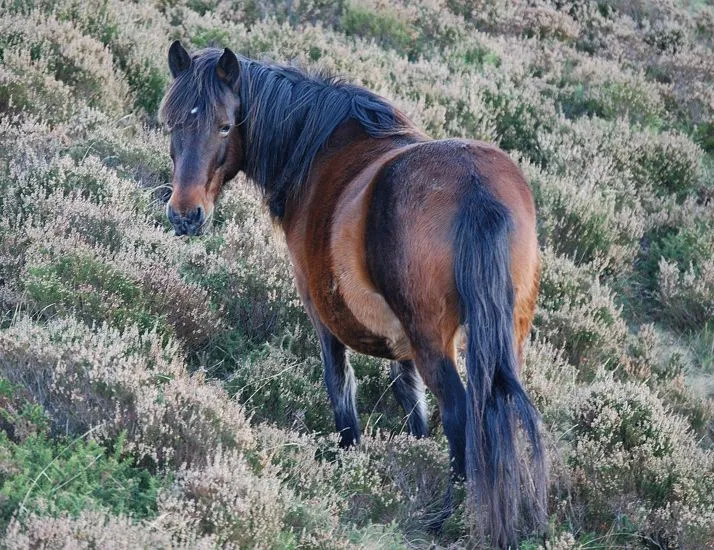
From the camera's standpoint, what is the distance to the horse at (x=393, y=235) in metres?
3.24

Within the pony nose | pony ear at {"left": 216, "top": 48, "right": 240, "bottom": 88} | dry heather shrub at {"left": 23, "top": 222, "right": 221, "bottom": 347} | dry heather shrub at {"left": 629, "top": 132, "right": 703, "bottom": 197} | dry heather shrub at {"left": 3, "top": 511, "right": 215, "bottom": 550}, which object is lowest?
dry heather shrub at {"left": 23, "top": 222, "right": 221, "bottom": 347}

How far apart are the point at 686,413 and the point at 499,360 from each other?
2.72 meters

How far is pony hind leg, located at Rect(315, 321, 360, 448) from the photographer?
431 cm

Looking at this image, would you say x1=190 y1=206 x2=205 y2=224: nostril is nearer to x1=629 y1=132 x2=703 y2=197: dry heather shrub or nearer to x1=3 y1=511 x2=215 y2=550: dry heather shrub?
x1=3 y1=511 x2=215 y2=550: dry heather shrub

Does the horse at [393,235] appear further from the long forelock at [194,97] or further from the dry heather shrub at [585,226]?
the dry heather shrub at [585,226]

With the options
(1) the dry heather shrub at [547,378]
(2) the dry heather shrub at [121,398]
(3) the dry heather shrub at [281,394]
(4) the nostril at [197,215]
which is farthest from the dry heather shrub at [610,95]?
(2) the dry heather shrub at [121,398]

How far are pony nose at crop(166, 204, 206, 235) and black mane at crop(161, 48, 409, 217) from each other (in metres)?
0.58

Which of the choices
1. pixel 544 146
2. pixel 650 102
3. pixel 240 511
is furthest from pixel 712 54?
pixel 240 511

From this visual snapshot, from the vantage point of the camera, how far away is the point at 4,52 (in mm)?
6914

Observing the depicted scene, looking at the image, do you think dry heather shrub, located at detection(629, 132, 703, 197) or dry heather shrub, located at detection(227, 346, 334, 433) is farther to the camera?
dry heather shrub, located at detection(629, 132, 703, 197)

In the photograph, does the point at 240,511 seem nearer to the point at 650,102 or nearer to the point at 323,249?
the point at 323,249

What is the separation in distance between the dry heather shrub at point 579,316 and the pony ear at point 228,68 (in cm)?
269

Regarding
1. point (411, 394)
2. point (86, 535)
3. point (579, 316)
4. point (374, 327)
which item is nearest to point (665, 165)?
point (579, 316)

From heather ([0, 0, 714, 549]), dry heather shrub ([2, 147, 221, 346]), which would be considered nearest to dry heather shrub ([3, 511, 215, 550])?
heather ([0, 0, 714, 549])
